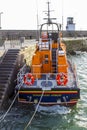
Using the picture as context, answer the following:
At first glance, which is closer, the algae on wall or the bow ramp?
the bow ramp

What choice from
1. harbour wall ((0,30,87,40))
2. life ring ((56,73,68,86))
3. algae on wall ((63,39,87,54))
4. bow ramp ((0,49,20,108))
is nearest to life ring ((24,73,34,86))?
bow ramp ((0,49,20,108))

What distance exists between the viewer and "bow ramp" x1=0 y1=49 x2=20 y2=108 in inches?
869

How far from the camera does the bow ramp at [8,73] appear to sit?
2206 centimetres

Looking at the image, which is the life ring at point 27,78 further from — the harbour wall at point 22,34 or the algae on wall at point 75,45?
the harbour wall at point 22,34

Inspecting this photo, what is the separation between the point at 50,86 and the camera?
70.8 ft

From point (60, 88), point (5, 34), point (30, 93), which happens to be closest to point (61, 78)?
point (60, 88)

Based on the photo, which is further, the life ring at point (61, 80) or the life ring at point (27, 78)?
the life ring at point (27, 78)

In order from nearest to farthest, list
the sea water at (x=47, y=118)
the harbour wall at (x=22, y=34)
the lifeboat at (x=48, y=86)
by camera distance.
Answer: the sea water at (x=47, y=118)
the lifeboat at (x=48, y=86)
the harbour wall at (x=22, y=34)

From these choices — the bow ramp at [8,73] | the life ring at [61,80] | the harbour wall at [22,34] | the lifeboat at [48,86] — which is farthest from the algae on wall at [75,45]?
the life ring at [61,80]

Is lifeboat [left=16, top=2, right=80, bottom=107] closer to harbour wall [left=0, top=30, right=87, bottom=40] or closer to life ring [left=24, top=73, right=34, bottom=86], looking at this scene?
life ring [left=24, top=73, right=34, bottom=86]

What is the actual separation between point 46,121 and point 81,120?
6.45ft

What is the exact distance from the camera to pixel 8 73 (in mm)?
24500

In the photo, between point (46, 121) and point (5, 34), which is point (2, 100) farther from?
point (5, 34)

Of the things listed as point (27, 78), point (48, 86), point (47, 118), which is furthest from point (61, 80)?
point (47, 118)
